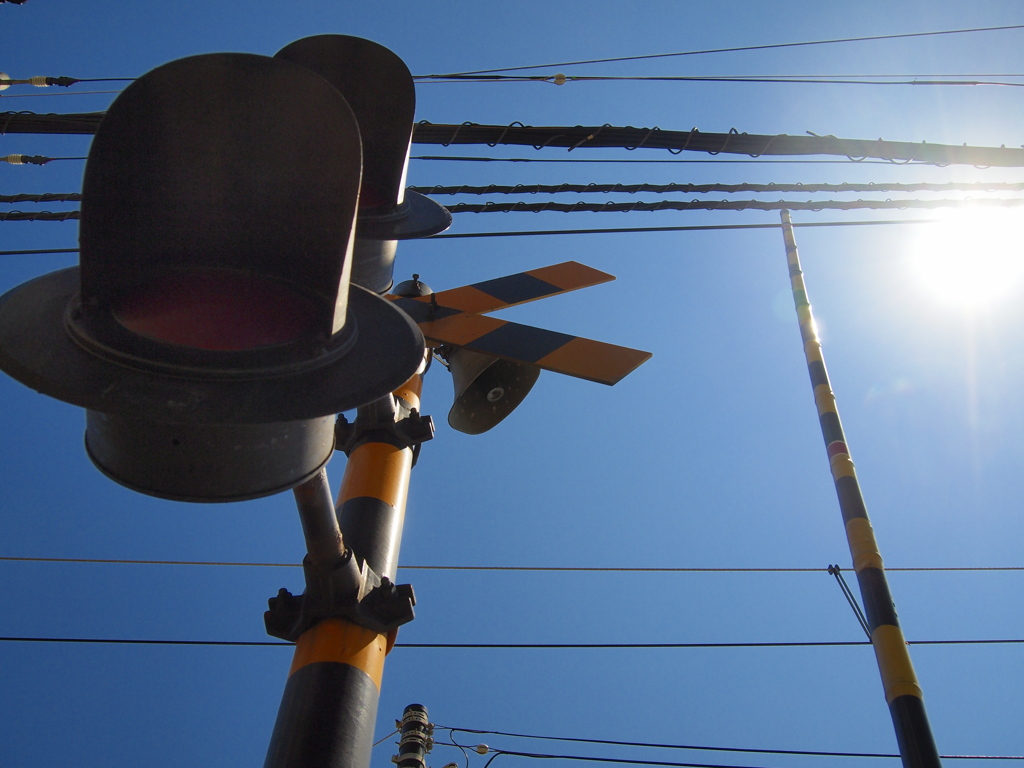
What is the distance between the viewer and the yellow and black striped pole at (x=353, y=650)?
1.78 m

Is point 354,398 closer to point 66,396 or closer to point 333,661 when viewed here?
point 66,396

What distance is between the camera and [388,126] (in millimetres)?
2219

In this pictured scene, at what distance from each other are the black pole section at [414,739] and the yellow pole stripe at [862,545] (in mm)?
3872

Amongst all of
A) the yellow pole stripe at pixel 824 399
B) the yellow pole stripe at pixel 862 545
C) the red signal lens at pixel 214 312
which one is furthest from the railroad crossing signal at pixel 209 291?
the yellow pole stripe at pixel 824 399

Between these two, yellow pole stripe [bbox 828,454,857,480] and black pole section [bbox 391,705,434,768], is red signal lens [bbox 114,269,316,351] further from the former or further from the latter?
black pole section [bbox 391,705,434,768]

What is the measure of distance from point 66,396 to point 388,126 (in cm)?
134

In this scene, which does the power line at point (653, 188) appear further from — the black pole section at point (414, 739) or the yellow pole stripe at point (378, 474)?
the black pole section at point (414, 739)

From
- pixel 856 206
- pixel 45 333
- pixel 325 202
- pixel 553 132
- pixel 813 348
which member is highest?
pixel 856 206

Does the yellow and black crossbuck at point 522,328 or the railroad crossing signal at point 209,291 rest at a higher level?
the yellow and black crossbuck at point 522,328

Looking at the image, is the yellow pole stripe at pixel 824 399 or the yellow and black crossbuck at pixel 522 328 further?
the yellow pole stripe at pixel 824 399

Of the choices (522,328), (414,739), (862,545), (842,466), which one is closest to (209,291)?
(522,328)

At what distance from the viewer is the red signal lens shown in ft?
4.15

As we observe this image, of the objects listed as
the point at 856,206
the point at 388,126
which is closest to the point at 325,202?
the point at 388,126

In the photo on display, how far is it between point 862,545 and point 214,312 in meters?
2.89
